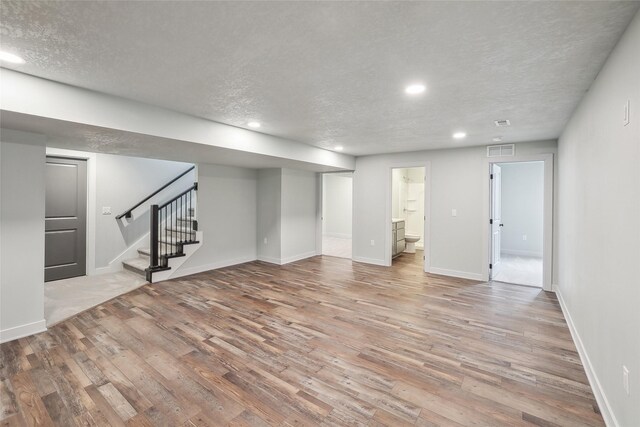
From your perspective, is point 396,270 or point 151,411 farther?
point 396,270

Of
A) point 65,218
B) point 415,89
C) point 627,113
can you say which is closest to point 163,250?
point 65,218

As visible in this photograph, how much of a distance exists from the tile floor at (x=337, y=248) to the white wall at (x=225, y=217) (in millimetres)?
2108

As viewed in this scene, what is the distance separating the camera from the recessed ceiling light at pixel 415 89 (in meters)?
2.45

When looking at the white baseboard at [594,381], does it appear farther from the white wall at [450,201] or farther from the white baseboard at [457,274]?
the white wall at [450,201]

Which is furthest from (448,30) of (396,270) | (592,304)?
(396,270)

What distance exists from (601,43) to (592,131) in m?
0.83

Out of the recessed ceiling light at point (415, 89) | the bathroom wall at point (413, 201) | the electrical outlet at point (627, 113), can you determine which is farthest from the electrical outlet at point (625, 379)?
the bathroom wall at point (413, 201)

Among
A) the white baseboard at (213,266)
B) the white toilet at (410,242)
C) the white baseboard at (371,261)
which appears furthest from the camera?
the white toilet at (410,242)

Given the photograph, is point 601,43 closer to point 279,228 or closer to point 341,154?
point 341,154

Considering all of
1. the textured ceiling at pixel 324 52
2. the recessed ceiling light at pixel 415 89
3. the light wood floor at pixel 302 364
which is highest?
the recessed ceiling light at pixel 415 89

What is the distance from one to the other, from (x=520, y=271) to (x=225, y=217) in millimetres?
6156

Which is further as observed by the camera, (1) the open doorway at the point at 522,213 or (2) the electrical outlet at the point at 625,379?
(1) the open doorway at the point at 522,213

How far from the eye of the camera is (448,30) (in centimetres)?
164

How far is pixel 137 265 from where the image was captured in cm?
524
